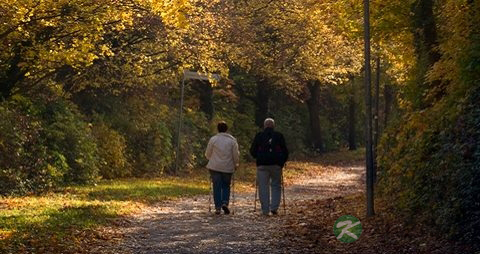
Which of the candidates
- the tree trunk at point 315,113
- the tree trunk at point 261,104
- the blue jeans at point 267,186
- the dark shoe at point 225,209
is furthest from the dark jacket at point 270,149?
the tree trunk at point 315,113

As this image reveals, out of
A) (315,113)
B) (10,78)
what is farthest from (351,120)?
(10,78)

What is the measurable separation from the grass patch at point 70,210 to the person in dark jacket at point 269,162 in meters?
2.95

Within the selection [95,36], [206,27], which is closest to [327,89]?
[206,27]

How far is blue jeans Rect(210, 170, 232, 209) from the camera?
15438 millimetres

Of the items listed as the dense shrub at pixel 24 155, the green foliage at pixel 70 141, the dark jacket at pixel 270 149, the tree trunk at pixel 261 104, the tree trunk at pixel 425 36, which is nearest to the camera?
the tree trunk at pixel 425 36

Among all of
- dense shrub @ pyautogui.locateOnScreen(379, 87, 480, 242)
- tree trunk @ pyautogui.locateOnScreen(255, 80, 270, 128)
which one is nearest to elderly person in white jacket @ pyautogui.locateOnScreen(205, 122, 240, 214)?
dense shrub @ pyautogui.locateOnScreen(379, 87, 480, 242)

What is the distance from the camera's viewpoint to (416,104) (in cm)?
1498

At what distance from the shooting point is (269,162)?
15227 millimetres

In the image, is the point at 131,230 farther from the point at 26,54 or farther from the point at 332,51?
the point at 332,51

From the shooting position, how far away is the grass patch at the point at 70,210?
34.8 feet

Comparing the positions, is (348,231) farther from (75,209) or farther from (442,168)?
(75,209)

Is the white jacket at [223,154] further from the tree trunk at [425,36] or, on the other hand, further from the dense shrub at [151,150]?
the dense shrub at [151,150]

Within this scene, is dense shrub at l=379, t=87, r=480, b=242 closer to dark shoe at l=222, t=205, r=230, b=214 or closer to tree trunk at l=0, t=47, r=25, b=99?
dark shoe at l=222, t=205, r=230, b=214

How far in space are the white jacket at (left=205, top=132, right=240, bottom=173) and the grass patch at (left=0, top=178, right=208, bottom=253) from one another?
2.15 m
